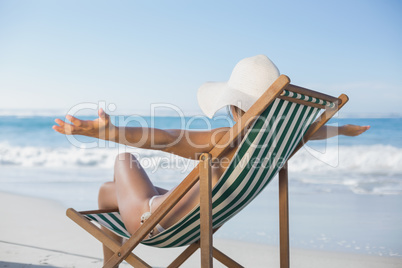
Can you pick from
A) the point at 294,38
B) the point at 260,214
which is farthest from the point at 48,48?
the point at 260,214

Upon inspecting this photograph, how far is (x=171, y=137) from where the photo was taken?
1842 mm

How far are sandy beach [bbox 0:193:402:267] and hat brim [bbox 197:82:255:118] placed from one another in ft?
5.39

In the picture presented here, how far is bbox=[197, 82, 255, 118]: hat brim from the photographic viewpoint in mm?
2002

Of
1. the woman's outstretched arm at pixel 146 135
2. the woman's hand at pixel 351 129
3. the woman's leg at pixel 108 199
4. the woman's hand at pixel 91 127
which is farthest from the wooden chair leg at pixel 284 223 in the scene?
the woman's hand at pixel 91 127

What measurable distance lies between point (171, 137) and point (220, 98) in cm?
31

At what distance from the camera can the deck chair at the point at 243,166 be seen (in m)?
1.83

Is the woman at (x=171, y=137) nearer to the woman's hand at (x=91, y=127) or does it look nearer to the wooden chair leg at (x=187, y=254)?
the woman's hand at (x=91, y=127)

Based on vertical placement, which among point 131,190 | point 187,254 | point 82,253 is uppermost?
point 131,190

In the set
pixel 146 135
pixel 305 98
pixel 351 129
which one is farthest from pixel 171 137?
pixel 351 129

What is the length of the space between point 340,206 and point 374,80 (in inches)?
373

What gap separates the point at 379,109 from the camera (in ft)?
47.7

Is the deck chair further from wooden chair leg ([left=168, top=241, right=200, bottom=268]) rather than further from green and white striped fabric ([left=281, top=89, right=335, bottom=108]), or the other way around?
wooden chair leg ([left=168, top=241, right=200, bottom=268])

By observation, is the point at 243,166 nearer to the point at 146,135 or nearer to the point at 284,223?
the point at 146,135

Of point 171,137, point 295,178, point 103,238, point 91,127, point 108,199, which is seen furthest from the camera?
point 295,178
